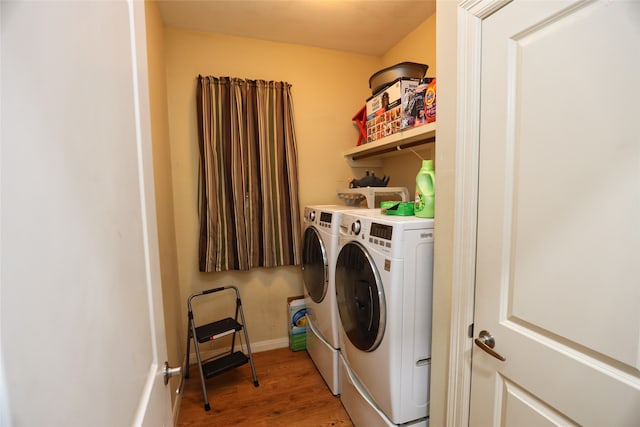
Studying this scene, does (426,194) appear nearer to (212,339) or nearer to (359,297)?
(359,297)

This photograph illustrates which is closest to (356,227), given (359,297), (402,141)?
(359,297)

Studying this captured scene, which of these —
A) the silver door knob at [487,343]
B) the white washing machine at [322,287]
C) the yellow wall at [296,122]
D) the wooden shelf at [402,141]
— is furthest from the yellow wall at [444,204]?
the yellow wall at [296,122]

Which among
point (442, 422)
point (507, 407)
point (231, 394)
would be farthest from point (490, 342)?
point (231, 394)

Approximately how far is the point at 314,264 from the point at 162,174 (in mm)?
1159

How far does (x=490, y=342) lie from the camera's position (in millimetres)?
956

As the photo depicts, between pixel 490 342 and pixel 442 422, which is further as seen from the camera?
pixel 442 422

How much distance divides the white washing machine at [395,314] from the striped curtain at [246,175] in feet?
3.61

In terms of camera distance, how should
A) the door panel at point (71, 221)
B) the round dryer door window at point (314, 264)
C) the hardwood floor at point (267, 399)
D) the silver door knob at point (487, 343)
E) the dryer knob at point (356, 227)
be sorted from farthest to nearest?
the round dryer door window at point (314, 264) → the hardwood floor at point (267, 399) → the dryer knob at point (356, 227) → the silver door knob at point (487, 343) → the door panel at point (71, 221)

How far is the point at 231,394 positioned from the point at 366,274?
4.65ft

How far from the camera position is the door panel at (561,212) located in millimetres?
642

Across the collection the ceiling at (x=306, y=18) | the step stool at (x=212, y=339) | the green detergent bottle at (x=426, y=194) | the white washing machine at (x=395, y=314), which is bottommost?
the step stool at (x=212, y=339)

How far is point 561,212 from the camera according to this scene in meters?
0.75

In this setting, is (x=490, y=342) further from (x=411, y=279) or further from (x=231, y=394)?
(x=231, y=394)

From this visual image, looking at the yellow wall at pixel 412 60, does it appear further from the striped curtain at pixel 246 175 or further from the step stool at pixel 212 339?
the step stool at pixel 212 339
